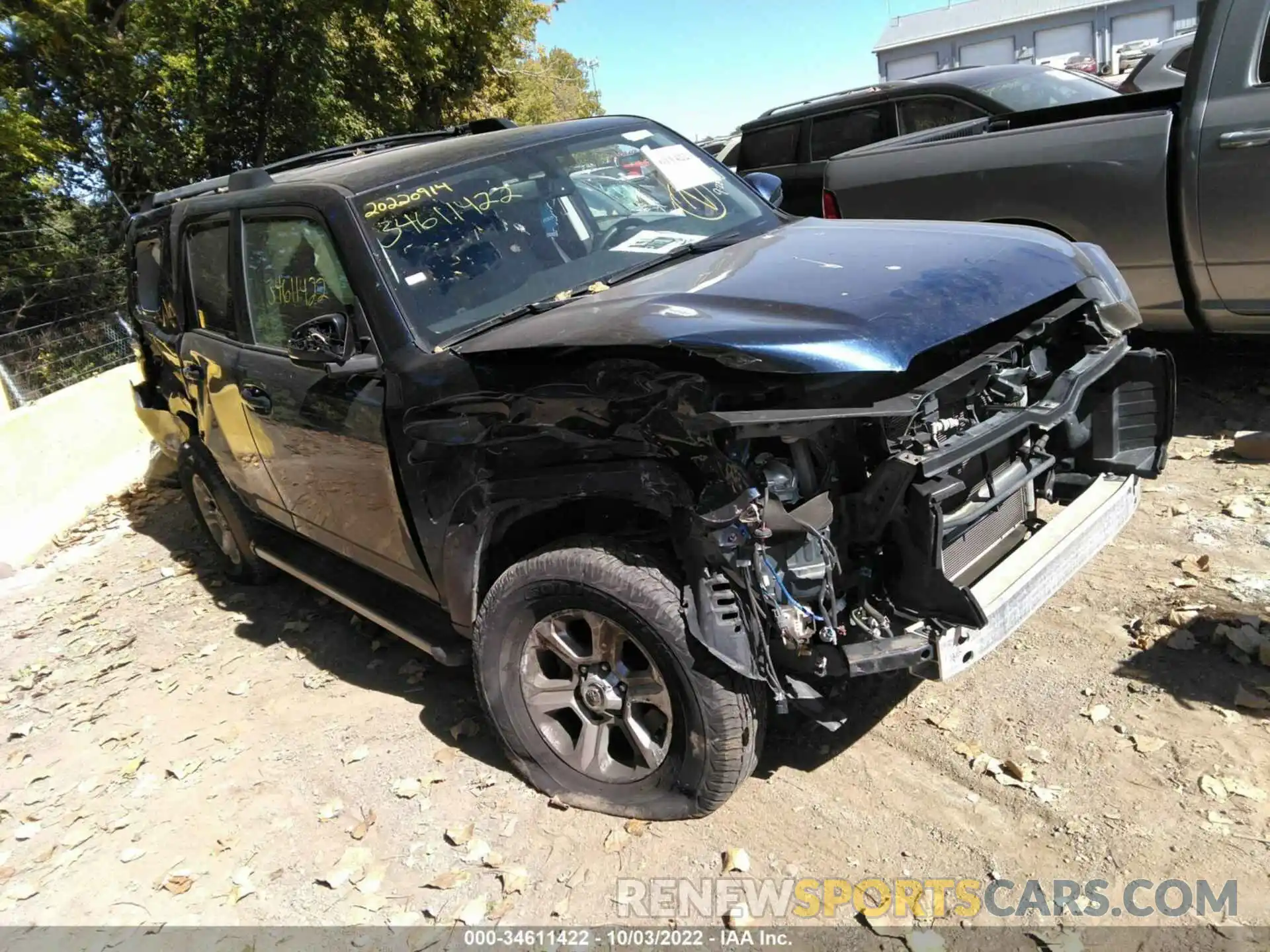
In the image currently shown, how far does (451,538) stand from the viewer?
122 inches

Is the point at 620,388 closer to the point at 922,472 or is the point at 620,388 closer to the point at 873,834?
the point at 922,472

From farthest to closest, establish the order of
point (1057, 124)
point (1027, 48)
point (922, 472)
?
1. point (1027, 48)
2. point (1057, 124)
3. point (922, 472)

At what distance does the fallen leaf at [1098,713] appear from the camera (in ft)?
10.1

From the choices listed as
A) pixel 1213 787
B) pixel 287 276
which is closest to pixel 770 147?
pixel 287 276

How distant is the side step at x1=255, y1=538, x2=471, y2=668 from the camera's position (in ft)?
11.1

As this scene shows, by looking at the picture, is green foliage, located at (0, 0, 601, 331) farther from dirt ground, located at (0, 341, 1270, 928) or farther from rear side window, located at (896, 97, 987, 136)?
rear side window, located at (896, 97, 987, 136)

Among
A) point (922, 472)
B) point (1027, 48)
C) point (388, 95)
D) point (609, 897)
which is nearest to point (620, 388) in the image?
point (922, 472)

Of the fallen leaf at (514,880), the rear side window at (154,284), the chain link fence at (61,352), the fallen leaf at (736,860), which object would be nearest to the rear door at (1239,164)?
the fallen leaf at (736,860)

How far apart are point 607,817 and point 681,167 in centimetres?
269

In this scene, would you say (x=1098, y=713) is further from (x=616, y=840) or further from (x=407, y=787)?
(x=407, y=787)

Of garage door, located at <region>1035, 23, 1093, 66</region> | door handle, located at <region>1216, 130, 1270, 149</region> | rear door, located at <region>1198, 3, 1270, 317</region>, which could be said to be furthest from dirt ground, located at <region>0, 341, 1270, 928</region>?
garage door, located at <region>1035, 23, 1093, 66</region>

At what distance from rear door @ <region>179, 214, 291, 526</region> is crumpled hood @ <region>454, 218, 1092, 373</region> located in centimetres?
175

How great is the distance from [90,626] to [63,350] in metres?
4.06

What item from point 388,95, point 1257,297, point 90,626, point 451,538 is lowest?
point 90,626
